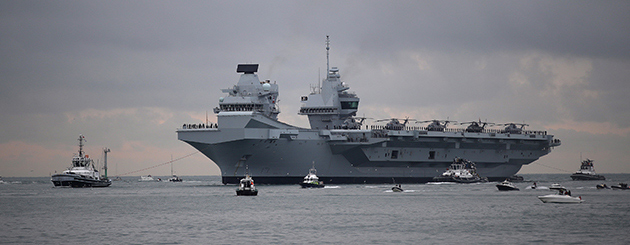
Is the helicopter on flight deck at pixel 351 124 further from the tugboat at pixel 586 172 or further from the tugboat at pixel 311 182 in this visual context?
the tugboat at pixel 586 172

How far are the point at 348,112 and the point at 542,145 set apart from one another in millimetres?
26317

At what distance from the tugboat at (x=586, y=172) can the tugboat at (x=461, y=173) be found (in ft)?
139

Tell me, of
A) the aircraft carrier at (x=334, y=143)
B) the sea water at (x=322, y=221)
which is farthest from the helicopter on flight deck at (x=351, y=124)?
the sea water at (x=322, y=221)

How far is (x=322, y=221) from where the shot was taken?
137ft

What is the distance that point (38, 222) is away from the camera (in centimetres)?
4319

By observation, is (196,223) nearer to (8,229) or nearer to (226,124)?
(8,229)

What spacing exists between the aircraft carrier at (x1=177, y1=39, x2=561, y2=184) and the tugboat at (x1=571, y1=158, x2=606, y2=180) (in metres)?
28.2

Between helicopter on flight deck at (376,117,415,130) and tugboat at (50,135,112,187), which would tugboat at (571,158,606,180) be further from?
tugboat at (50,135,112,187)

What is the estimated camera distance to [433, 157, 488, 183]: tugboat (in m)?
84.9

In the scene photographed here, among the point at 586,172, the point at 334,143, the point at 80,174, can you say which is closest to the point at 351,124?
the point at 334,143

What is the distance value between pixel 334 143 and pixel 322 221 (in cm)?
3713

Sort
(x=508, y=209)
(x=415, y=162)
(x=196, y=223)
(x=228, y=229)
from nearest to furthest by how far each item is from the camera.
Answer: (x=228, y=229) < (x=196, y=223) < (x=508, y=209) < (x=415, y=162)

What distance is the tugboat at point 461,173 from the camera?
84.9m

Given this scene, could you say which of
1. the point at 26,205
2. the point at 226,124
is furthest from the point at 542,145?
the point at 26,205
